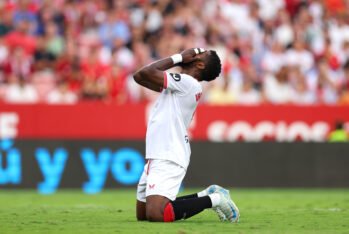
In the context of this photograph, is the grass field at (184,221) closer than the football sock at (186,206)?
Yes

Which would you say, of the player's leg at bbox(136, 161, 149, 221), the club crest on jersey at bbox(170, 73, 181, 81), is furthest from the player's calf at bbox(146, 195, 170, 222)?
the club crest on jersey at bbox(170, 73, 181, 81)

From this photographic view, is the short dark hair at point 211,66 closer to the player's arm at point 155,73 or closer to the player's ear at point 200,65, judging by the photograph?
the player's ear at point 200,65

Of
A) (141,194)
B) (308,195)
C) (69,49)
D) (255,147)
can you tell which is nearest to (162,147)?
(141,194)

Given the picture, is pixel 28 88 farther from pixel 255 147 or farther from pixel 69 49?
pixel 255 147

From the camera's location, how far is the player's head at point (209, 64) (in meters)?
10.6

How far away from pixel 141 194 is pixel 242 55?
502 inches

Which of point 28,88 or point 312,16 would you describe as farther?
point 312,16

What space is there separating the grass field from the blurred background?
8.66 ft

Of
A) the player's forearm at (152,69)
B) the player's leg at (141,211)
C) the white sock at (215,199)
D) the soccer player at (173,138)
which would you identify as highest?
the player's forearm at (152,69)

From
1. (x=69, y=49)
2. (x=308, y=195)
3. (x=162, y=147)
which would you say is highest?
(x=69, y=49)

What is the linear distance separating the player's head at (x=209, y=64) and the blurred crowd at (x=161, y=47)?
10.6 metres

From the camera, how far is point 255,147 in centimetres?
2050

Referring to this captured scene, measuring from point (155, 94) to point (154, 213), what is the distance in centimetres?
1114

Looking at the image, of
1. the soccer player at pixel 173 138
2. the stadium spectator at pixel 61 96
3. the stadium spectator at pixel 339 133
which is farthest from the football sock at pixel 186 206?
the stadium spectator at pixel 339 133
